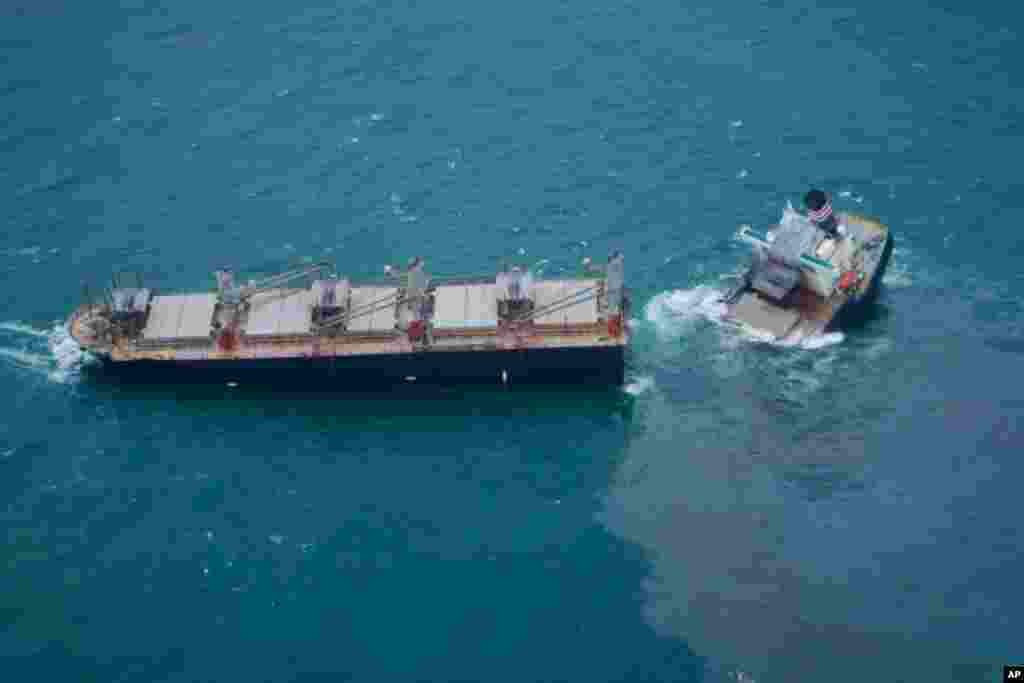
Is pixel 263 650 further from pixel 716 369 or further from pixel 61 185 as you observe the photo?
pixel 61 185

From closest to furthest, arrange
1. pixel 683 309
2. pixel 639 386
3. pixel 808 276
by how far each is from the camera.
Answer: pixel 639 386 < pixel 808 276 < pixel 683 309

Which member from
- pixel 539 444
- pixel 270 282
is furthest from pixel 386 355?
pixel 539 444

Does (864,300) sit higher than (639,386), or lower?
higher

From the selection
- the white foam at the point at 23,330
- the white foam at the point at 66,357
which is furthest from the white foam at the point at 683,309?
the white foam at the point at 23,330

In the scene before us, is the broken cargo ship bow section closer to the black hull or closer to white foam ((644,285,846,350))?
the black hull

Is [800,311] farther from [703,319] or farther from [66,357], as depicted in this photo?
[66,357]

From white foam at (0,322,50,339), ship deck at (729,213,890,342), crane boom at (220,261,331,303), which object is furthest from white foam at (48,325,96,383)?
ship deck at (729,213,890,342)
